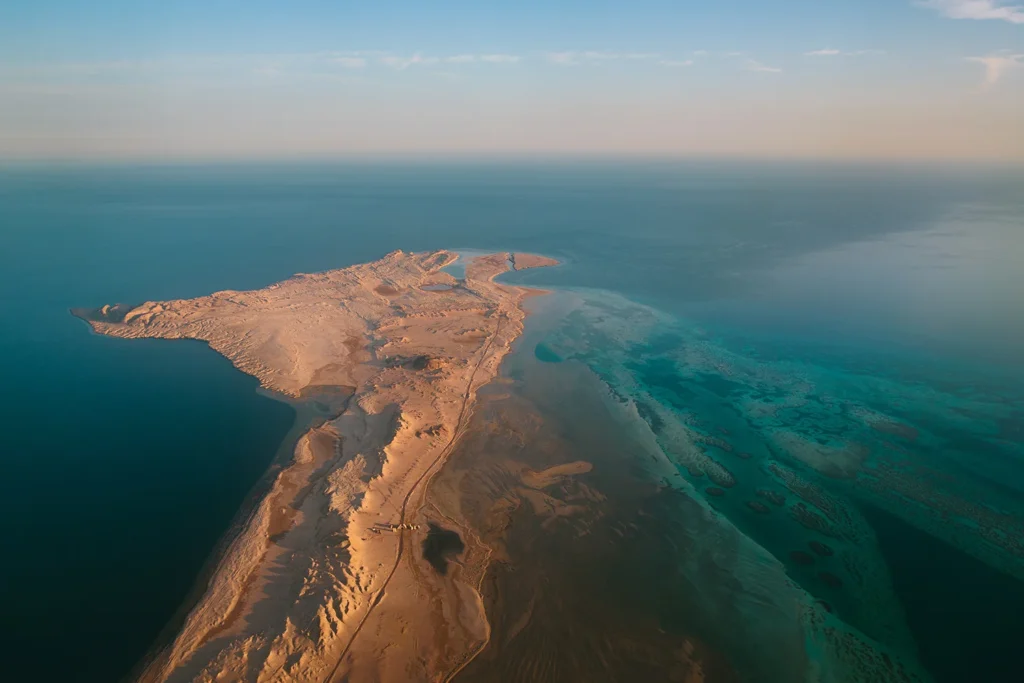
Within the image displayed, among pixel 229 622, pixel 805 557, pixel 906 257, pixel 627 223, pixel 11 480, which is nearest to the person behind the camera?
pixel 229 622

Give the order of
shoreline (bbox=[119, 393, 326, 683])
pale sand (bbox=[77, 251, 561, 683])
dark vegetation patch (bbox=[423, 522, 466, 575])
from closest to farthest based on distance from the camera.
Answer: shoreline (bbox=[119, 393, 326, 683]) → pale sand (bbox=[77, 251, 561, 683]) → dark vegetation patch (bbox=[423, 522, 466, 575])

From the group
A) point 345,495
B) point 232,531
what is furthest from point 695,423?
point 232,531

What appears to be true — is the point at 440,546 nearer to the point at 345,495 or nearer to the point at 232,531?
the point at 345,495

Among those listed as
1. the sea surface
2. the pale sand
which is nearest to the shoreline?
the pale sand

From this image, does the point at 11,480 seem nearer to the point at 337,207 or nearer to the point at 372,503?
the point at 372,503

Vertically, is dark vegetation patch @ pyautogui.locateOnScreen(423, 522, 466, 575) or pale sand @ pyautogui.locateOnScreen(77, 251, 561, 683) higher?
pale sand @ pyautogui.locateOnScreen(77, 251, 561, 683)

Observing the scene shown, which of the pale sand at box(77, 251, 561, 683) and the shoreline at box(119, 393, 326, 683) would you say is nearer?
the shoreline at box(119, 393, 326, 683)

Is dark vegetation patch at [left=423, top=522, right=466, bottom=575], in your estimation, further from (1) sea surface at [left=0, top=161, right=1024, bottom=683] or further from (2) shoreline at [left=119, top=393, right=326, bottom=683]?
(2) shoreline at [left=119, top=393, right=326, bottom=683]

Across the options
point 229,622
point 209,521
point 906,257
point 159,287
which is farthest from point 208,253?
point 906,257
